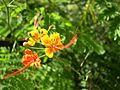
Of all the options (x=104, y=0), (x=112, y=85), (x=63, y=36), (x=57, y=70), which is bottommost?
(x=112, y=85)

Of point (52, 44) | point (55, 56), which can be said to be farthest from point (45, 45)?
point (55, 56)

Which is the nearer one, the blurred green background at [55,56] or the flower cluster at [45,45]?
the flower cluster at [45,45]

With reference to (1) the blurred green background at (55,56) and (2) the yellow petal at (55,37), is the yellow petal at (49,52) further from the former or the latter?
(1) the blurred green background at (55,56)

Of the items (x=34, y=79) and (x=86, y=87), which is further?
(x=86, y=87)

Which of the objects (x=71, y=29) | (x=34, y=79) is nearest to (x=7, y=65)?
(x=34, y=79)

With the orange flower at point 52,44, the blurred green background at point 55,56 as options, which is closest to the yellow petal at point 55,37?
the orange flower at point 52,44

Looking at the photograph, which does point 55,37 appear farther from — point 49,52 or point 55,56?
point 55,56

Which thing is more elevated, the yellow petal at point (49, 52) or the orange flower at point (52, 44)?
the orange flower at point (52, 44)

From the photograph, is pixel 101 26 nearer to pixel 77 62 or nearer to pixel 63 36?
pixel 77 62
